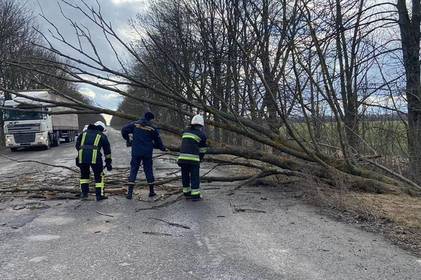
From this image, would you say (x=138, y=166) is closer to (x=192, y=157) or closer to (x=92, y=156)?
(x=92, y=156)

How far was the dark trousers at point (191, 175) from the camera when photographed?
9148 millimetres

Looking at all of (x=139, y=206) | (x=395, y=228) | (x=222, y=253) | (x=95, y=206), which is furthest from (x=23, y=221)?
(x=395, y=228)

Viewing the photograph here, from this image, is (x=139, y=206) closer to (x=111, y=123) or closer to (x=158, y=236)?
(x=158, y=236)

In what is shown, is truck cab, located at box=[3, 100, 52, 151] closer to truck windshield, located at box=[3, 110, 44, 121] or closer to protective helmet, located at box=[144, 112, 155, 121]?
truck windshield, located at box=[3, 110, 44, 121]

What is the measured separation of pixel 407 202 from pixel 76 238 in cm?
575

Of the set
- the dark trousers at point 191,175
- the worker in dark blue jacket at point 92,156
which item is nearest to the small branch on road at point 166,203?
the dark trousers at point 191,175

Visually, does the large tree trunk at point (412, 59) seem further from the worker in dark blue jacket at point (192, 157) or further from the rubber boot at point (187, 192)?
the rubber boot at point (187, 192)

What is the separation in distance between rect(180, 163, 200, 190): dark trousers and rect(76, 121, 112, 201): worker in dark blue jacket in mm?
1693

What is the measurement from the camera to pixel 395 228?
6.51m

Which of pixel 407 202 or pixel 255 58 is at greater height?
pixel 255 58

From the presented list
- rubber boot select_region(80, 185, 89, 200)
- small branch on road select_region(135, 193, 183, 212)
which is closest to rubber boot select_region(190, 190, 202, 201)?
small branch on road select_region(135, 193, 183, 212)

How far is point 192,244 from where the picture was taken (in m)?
5.83

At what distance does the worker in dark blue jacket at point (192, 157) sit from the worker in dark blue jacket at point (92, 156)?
1662mm

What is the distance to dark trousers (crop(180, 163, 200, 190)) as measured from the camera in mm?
9148
